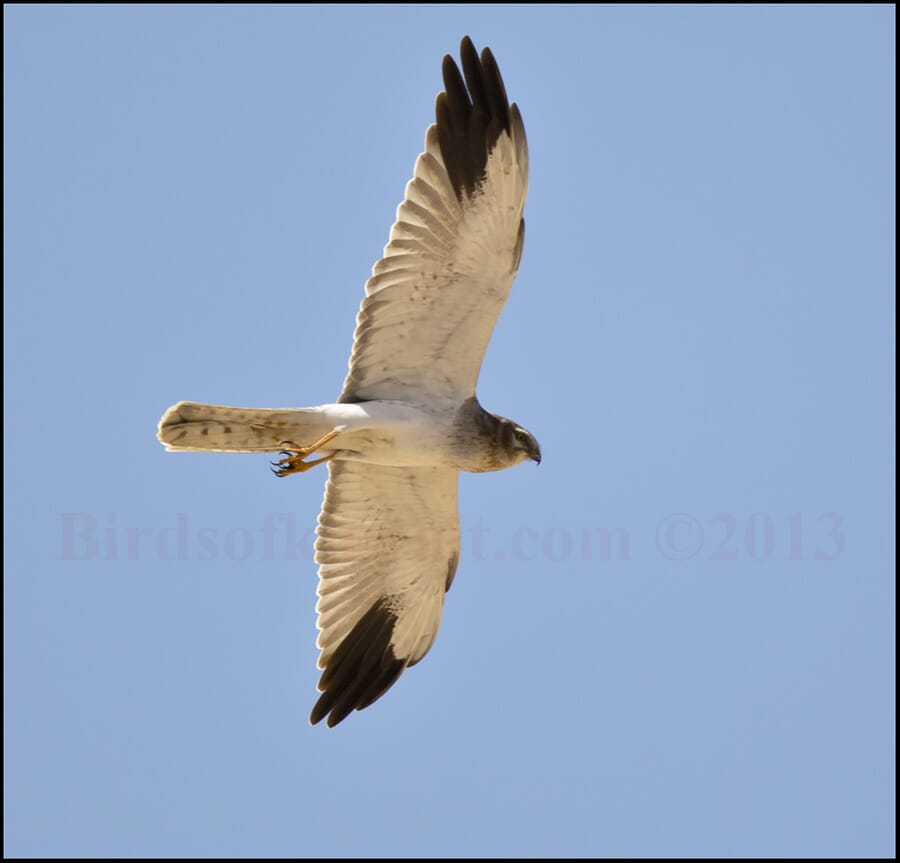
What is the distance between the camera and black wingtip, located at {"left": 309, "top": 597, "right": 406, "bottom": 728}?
11586mm

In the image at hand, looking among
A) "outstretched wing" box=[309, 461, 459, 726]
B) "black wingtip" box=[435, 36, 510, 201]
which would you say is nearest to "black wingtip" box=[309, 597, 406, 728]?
"outstretched wing" box=[309, 461, 459, 726]

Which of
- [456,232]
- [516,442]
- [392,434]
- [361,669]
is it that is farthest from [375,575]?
[456,232]

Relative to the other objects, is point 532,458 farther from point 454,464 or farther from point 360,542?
point 360,542

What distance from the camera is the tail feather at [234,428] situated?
10.1 meters

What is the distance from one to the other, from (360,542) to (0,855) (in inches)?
219

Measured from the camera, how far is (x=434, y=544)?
11.7 m

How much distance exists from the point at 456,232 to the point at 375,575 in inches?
117

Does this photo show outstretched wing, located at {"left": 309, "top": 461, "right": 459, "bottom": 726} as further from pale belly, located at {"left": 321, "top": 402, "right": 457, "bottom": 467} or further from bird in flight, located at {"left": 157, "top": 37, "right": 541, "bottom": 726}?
pale belly, located at {"left": 321, "top": 402, "right": 457, "bottom": 467}

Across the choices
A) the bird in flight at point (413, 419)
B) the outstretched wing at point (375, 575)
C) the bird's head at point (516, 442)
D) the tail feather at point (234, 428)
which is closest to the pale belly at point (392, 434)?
the bird in flight at point (413, 419)

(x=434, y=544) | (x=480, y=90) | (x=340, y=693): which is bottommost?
(x=340, y=693)

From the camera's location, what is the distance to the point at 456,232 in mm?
10195

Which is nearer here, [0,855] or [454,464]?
[454,464]

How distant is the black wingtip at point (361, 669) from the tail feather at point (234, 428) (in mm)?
1890

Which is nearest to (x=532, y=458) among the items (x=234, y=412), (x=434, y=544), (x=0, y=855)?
(x=434, y=544)
